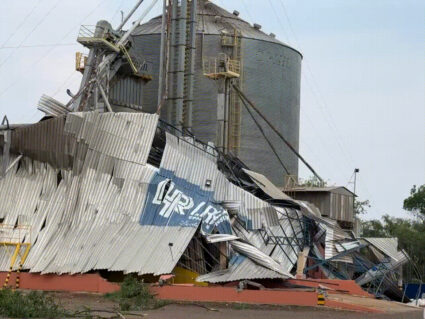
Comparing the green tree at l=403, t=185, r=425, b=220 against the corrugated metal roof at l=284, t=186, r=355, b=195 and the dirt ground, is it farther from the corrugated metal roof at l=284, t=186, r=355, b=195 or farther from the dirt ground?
the dirt ground

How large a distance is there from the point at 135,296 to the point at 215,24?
32693 millimetres

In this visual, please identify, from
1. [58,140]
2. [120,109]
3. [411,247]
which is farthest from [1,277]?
[411,247]

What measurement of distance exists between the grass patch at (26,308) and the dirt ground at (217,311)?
6.92ft

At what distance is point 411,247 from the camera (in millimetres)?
92938

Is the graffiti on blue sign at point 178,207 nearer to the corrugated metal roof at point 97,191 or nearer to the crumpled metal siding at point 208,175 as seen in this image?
the corrugated metal roof at point 97,191

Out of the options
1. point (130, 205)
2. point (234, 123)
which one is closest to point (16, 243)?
point (130, 205)

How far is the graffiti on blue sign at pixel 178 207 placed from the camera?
46.5 meters

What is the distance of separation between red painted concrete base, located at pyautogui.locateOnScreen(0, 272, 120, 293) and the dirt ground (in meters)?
1.10

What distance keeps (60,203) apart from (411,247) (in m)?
51.7

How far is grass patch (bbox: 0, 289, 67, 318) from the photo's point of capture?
33531 mm

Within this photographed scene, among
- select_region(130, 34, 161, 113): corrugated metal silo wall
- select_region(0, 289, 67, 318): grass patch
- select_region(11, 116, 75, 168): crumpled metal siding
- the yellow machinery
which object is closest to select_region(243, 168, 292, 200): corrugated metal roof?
select_region(11, 116, 75, 168): crumpled metal siding

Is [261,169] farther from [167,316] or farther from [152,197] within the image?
[167,316]

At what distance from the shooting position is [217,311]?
3953 cm

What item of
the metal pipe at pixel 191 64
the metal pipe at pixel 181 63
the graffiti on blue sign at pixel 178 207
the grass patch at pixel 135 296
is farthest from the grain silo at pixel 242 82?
the grass patch at pixel 135 296
